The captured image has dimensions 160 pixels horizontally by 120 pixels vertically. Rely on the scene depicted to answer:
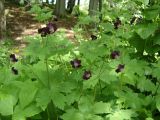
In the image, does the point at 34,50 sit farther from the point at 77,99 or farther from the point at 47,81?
the point at 77,99

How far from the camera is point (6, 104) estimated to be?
8.88ft

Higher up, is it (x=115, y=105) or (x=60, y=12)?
(x=115, y=105)

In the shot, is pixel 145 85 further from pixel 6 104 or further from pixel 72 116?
pixel 6 104

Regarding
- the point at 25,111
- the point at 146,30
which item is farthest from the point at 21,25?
→ the point at 25,111

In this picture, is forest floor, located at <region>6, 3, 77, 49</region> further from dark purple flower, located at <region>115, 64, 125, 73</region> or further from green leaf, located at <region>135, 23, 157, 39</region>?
dark purple flower, located at <region>115, 64, 125, 73</region>

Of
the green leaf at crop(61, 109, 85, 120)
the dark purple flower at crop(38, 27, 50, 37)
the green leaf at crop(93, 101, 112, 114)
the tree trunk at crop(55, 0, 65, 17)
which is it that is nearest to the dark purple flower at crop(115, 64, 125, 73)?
the green leaf at crop(93, 101, 112, 114)

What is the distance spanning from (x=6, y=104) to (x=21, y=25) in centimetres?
1705

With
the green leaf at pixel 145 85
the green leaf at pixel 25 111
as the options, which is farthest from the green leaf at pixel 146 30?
the green leaf at pixel 25 111

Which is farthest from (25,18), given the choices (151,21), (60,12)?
(151,21)

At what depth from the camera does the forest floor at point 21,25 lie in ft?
57.1

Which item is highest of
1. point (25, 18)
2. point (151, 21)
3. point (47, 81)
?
point (151, 21)

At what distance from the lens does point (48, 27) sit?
9.19ft

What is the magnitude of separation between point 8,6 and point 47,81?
68.4 ft

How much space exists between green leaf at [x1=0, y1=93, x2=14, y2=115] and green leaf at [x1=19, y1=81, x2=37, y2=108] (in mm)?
84
